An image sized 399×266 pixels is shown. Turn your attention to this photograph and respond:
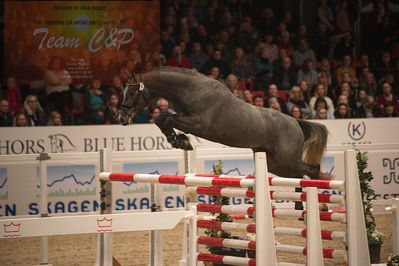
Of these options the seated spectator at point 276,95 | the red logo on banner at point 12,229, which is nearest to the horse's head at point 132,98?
the red logo on banner at point 12,229

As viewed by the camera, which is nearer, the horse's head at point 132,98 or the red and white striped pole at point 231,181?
the red and white striped pole at point 231,181

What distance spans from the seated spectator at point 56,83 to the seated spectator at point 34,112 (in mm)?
566

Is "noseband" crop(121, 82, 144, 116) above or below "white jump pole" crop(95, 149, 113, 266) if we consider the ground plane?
above

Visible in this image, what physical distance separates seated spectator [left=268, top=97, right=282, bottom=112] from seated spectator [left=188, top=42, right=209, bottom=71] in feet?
6.13

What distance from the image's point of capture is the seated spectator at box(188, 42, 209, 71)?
44.1 feet

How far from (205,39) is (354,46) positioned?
333 centimetres

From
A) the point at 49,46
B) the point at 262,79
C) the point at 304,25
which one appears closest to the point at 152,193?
the point at 49,46

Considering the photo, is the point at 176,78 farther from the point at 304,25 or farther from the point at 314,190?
the point at 304,25

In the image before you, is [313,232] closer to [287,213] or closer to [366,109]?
[287,213]

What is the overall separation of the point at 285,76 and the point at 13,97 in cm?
496

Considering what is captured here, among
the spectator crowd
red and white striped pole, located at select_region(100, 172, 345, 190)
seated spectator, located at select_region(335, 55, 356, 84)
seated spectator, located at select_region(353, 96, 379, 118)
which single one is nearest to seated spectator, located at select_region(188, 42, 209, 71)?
the spectator crowd

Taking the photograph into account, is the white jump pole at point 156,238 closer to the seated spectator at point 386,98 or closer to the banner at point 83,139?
the banner at point 83,139

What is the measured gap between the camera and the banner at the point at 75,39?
12172mm

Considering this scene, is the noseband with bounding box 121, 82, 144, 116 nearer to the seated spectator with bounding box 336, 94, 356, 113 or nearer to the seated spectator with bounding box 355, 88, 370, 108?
the seated spectator with bounding box 336, 94, 356, 113
